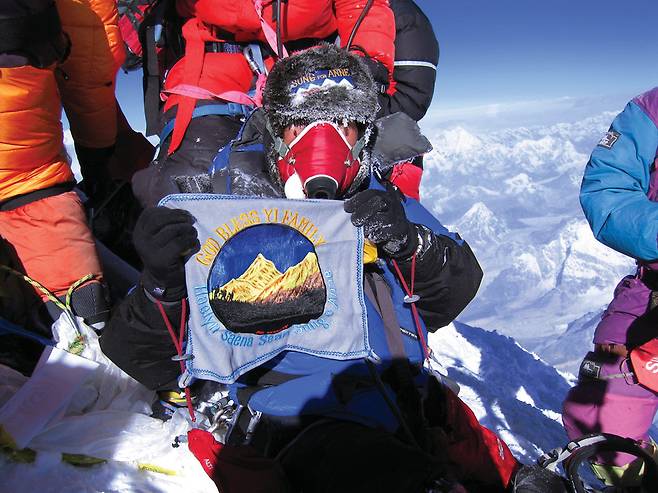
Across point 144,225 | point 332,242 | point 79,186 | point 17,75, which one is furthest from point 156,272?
point 79,186

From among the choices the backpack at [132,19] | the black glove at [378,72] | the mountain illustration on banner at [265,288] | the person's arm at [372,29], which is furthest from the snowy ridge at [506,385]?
the backpack at [132,19]

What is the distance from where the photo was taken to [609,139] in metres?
3.12

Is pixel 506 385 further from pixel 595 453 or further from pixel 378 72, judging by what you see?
pixel 595 453

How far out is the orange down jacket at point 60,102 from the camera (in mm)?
2510

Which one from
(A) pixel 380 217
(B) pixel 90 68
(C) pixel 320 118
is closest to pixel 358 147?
(C) pixel 320 118

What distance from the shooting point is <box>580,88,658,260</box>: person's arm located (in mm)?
2850

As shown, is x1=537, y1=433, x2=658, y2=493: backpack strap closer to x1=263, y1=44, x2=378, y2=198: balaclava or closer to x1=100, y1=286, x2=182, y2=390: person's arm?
x1=263, y1=44, x2=378, y2=198: balaclava

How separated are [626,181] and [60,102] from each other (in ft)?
10.7

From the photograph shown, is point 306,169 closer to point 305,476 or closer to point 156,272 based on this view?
point 156,272

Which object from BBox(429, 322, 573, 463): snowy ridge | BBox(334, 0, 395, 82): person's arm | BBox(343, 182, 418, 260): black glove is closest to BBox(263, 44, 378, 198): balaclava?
BBox(343, 182, 418, 260): black glove

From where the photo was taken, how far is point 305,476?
76.9 inches

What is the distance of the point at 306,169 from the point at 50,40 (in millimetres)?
1383

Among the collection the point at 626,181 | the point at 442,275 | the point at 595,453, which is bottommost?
the point at 595,453

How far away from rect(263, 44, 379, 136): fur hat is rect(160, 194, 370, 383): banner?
502 mm
